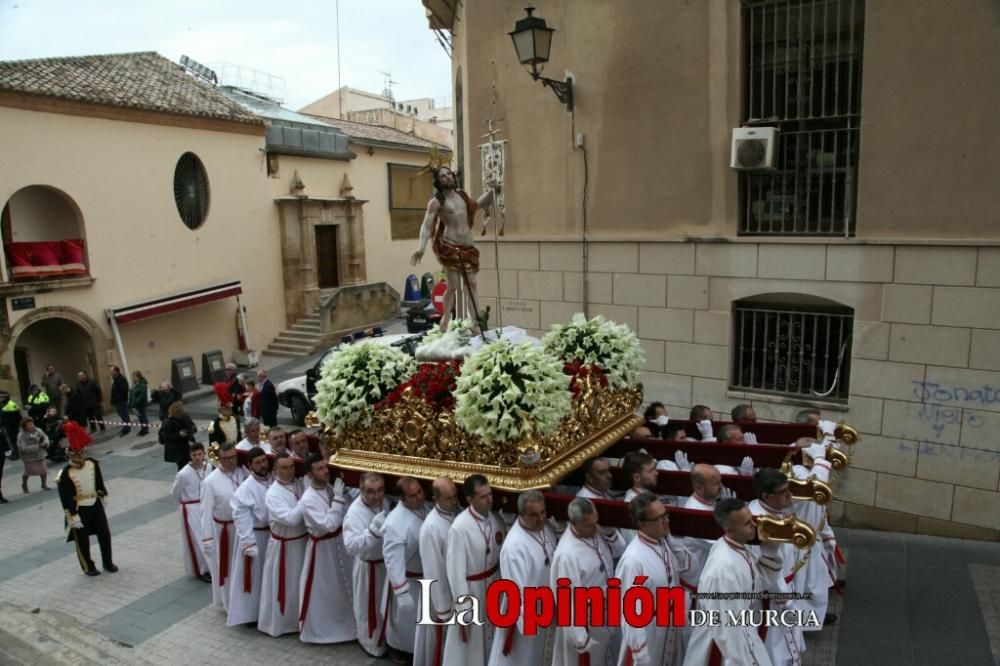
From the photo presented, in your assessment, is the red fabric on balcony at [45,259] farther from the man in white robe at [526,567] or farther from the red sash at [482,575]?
→ the man in white robe at [526,567]

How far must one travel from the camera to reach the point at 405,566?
596cm

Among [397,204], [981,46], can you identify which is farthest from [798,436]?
[397,204]

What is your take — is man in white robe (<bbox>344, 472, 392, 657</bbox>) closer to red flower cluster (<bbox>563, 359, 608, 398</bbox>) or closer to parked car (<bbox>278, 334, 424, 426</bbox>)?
red flower cluster (<bbox>563, 359, 608, 398</bbox>)

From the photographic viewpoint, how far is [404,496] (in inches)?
233

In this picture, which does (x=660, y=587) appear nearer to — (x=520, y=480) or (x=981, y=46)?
(x=520, y=480)

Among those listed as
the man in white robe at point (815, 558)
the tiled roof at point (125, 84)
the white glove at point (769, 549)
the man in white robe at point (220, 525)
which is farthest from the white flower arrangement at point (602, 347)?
the tiled roof at point (125, 84)

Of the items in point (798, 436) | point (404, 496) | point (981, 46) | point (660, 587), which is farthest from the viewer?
point (981, 46)

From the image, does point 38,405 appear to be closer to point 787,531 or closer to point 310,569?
point 310,569

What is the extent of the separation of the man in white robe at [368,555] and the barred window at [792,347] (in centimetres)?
493

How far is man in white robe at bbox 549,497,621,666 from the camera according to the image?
505 cm

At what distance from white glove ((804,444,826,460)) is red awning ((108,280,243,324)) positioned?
16.4 metres

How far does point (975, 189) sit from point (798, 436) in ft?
10.4

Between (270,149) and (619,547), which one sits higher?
(270,149)

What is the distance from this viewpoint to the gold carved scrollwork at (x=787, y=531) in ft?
14.5
